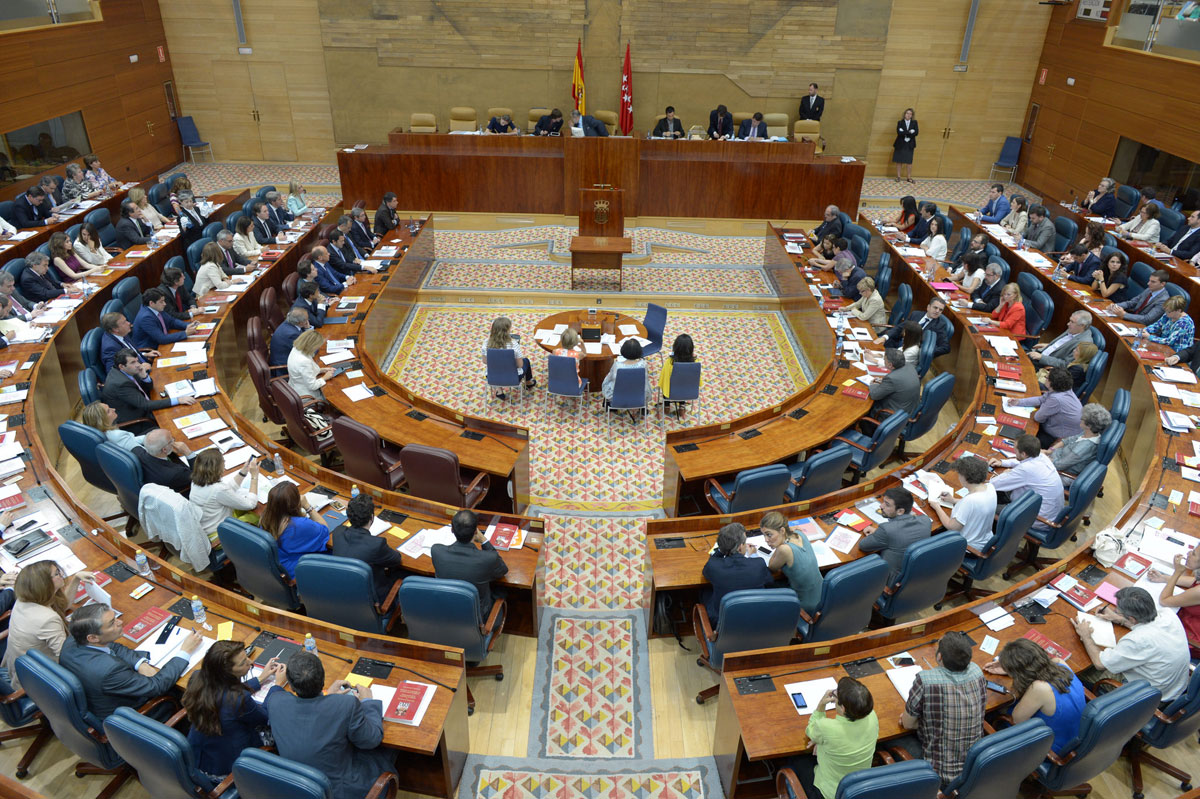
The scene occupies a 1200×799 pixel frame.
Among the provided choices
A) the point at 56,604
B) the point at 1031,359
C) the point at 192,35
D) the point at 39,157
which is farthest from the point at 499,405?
the point at 192,35

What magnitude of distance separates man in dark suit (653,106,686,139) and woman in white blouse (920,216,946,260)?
6939 millimetres

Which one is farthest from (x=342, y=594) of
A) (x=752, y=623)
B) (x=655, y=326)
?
(x=655, y=326)

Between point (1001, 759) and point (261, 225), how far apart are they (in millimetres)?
12092

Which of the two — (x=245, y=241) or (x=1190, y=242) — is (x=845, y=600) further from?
(x=245, y=241)

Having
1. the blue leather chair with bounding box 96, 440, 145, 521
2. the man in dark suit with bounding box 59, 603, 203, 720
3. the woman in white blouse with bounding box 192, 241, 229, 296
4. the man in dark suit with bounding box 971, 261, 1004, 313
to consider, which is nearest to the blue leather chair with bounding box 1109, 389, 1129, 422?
the man in dark suit with bounding box 971, 261, 1004, 313

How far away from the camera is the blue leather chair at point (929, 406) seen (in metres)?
8.15

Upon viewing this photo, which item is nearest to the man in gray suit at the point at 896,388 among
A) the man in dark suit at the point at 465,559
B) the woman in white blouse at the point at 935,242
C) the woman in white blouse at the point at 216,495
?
the man in dark suit at the point at 465,559

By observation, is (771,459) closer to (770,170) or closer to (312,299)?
(312,299)

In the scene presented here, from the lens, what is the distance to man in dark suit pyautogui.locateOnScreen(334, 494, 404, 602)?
5.49 metres

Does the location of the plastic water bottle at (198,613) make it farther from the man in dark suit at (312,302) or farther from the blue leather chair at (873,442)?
the blue leather chair at (873,442)

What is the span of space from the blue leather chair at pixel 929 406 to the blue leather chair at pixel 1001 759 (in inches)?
180

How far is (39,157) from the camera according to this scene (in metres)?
14.8

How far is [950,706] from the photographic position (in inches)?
169

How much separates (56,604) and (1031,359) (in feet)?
32.9
